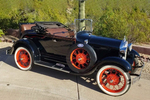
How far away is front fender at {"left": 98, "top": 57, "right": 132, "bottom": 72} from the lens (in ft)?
11.3

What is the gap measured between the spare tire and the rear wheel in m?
1.29

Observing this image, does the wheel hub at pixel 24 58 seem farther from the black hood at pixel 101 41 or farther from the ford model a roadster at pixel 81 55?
the black hood at pixel 101 41

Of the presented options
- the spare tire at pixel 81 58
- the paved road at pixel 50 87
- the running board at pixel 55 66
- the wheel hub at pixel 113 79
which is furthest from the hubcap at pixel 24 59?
the wheel hub at pixel 113 79

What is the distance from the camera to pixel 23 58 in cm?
479

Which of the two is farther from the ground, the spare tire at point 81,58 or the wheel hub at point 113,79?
the spare tire at point 81,58

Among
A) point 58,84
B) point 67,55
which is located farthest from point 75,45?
point 58,84

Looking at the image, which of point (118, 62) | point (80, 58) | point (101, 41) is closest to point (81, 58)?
point (80, 58)

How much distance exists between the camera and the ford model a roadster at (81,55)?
144 inches

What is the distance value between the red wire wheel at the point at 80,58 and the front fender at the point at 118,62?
0.39 meters

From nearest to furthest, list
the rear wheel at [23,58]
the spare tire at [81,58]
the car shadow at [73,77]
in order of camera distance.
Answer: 1. the spare tire at [81,58]
2. the car shadow at [73,77]
3. the rear wheel at [23,58]

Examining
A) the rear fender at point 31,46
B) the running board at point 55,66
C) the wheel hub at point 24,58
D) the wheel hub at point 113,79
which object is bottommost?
the wheel hub at point 113,79

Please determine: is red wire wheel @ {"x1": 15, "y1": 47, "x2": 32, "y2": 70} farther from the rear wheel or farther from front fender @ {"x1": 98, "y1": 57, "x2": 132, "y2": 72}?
front fender @ {"x1": 98, "y1": 57, "x2": 132, "y2": 72}

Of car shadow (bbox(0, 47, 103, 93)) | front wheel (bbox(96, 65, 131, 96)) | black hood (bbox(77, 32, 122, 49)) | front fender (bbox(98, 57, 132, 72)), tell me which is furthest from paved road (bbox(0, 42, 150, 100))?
black hood (bbox(77, 32, 122, 49))

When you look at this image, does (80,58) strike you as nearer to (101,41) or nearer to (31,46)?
(101,41)
